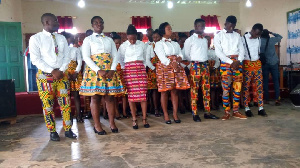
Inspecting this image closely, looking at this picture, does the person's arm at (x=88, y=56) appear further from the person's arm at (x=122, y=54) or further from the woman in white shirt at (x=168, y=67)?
the woman in white shirt at (x=168, y=67)

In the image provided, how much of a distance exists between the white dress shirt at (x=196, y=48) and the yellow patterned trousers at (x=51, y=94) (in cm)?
191

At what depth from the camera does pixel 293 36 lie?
7.73 metres

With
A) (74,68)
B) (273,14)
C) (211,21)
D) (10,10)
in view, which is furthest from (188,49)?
(211,21)

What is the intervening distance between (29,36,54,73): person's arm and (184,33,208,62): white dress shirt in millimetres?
2075

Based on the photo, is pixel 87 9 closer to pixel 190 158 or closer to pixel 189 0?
pixel 189 0

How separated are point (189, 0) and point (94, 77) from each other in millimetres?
7704

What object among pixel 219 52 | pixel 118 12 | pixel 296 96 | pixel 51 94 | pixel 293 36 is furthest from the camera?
pixel 118 12

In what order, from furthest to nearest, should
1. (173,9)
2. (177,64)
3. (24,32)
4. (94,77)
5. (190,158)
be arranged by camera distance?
(173,9)
(24,32)
(177,64)
(94,77)
(190,158)

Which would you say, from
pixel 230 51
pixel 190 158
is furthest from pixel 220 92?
pixel 190 158

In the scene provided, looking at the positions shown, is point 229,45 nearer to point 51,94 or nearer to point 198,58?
point 198,58

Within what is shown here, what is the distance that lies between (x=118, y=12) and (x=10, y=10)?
12.1ft

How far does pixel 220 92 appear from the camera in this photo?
19.5ft

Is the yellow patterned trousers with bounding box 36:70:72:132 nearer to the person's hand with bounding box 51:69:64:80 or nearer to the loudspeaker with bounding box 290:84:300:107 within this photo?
the person's hand with bounding box 51:69:64:80

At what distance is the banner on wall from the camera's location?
753 centimetres
